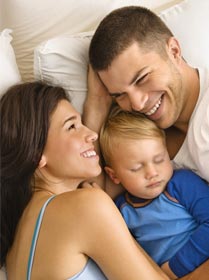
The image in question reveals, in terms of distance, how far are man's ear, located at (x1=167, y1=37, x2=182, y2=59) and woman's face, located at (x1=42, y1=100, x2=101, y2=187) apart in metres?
0.40

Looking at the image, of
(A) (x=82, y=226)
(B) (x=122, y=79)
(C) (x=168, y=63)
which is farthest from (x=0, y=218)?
(C) (x=168, y=63)

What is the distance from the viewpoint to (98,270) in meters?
1.17

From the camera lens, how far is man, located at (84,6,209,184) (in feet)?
4.47

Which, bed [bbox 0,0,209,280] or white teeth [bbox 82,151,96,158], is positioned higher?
bed [bbox 0,0,209,280]

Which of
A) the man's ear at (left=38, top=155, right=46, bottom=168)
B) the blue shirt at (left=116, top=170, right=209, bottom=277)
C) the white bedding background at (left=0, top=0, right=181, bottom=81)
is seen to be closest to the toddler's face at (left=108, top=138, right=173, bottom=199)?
the blue shirt at (left=116, top=170, right=209, bottom=277)

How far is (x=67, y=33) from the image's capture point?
1.65 meters

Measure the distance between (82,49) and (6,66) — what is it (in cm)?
27

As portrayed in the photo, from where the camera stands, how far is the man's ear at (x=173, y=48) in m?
1.45

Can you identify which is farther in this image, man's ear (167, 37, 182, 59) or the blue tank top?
man's ear (167, 37, 182, 59)

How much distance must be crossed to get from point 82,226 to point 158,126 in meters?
0.50

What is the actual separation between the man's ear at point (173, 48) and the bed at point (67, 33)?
4.4 inches

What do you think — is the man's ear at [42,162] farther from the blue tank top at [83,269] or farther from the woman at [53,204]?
the blue tank top at [83,269]

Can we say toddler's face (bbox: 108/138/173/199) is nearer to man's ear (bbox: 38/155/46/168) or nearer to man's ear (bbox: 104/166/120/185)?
man's ear (bbox: 104/166/120/185)

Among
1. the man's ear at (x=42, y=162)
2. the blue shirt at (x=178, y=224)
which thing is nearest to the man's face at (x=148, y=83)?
the blue shirt at (x=178, y=224)
